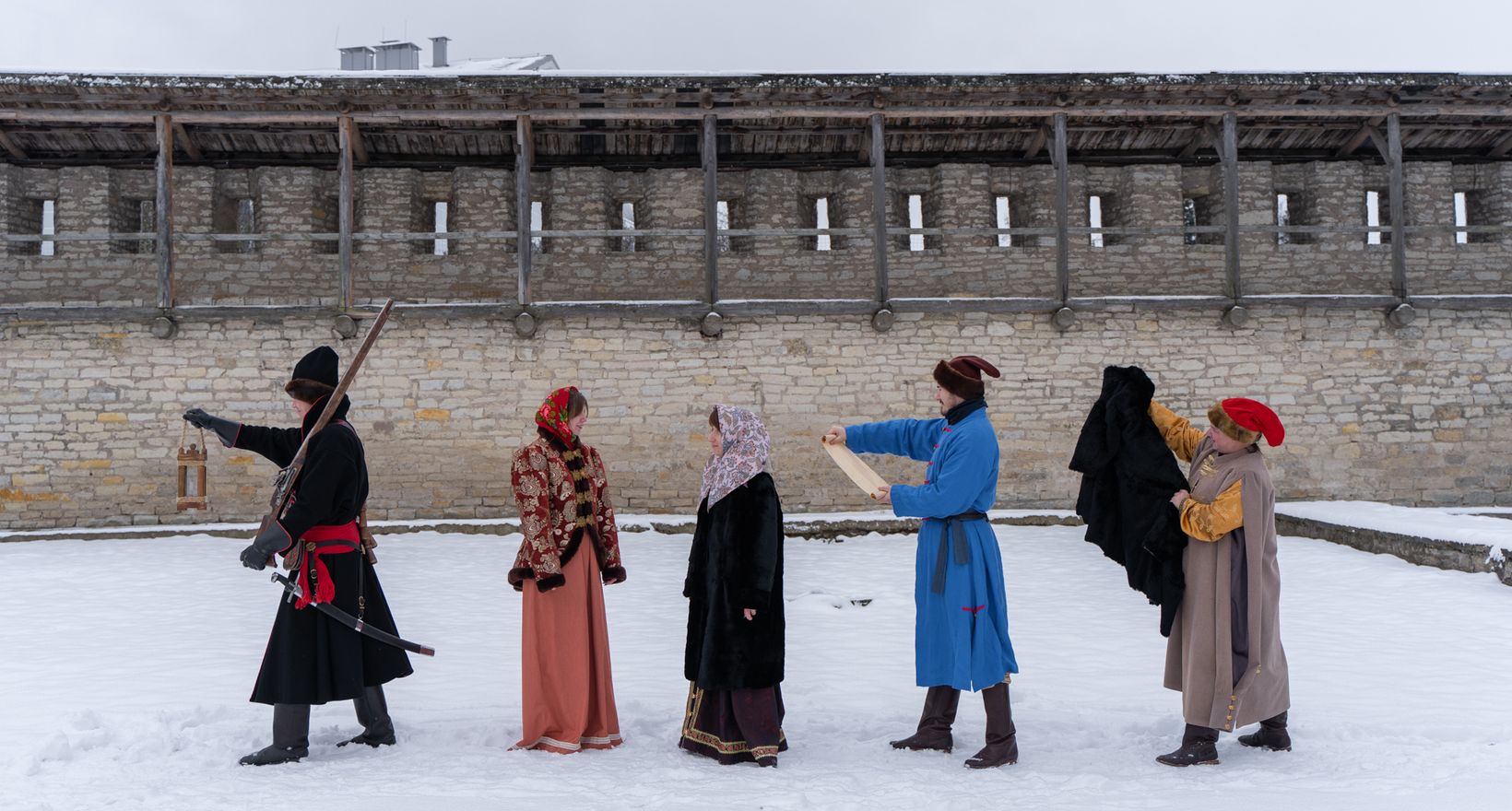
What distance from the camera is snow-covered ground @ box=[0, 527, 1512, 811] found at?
3287mm

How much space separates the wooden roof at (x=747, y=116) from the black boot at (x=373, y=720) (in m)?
7.56

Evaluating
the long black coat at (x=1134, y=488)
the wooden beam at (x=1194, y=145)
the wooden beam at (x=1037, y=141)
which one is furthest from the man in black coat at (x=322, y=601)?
the wooden beam at (x=1194, y=145)

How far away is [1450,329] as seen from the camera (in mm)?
11078

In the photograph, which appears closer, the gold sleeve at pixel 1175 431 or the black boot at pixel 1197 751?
the black boot at pixel 1197 751

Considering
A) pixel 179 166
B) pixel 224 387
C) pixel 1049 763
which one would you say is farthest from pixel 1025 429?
pixel 179 166

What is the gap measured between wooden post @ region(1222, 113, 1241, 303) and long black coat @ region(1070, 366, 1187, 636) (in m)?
7.81

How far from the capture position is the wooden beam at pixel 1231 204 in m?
10.7

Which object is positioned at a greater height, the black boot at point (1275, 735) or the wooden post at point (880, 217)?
the wooden post at point (880, 217)

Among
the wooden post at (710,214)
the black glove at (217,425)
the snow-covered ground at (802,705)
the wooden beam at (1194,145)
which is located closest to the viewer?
the snow-covered ground at (802,705)

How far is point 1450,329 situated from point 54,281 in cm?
1512

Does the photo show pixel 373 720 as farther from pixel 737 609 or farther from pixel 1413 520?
pixel 1413 520

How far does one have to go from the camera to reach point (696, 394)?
1067 cm

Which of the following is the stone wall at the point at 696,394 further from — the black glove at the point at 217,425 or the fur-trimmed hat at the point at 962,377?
the fur-trimmed hat at the point at 962,377

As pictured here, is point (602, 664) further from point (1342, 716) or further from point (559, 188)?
point (559, 188)
